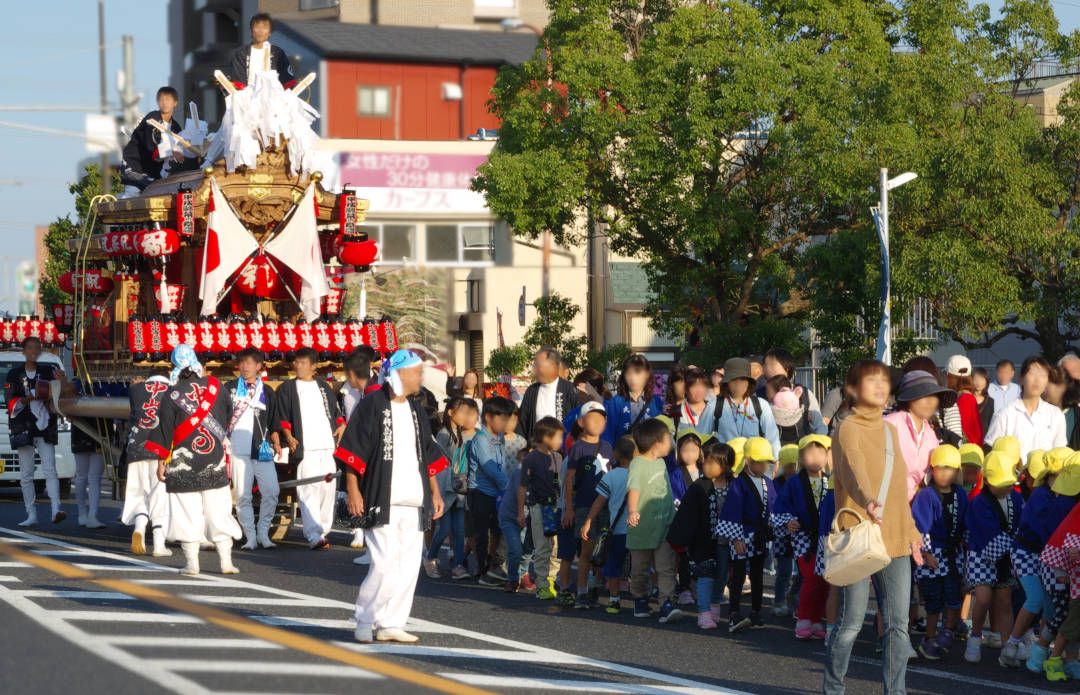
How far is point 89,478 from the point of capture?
16.7 m

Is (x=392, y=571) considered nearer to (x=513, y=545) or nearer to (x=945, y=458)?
(x=513, y=545)

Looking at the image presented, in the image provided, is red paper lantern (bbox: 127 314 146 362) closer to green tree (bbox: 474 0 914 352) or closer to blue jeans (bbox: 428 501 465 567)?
blue jeans (bbox: 428 501 465 567)

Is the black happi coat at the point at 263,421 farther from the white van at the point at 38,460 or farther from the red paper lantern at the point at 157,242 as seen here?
the white van at the point at 38,460

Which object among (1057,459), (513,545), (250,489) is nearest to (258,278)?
(250,489)

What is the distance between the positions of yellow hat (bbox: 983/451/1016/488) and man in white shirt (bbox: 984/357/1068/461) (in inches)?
102

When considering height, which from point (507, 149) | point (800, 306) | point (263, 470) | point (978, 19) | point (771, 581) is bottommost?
point (771, 581)

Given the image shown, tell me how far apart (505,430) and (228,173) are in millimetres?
5722

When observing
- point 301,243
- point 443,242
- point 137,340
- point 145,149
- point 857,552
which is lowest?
point 857,552

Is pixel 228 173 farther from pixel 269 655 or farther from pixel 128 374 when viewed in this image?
pixel 269 655

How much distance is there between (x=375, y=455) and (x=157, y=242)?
736 cm

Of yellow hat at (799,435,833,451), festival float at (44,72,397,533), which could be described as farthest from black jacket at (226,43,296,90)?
yellow hat at (799,435,833,451)

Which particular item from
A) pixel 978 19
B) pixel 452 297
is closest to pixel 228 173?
pixel 978 19

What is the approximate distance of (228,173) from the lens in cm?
1648

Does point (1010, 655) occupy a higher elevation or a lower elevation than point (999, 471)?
lower
